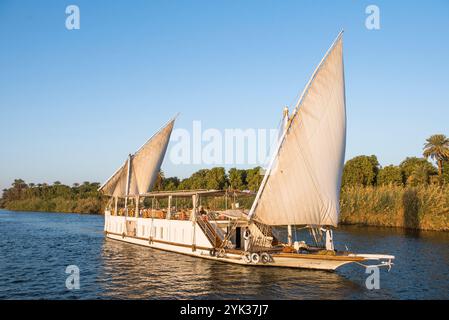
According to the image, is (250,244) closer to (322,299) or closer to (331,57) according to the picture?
(322,299)

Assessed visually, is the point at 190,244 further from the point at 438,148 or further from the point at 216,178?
the point at 216,178

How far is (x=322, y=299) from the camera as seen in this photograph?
22156mm

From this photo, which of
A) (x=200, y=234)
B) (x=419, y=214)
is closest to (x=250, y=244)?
(x=200, y=234)

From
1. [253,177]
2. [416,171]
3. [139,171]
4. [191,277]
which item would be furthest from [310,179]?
[253,177]

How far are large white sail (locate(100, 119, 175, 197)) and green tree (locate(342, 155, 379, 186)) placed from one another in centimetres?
6298

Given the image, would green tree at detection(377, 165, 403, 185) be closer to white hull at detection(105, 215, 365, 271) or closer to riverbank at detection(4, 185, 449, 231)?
riverbank at detection(4, 185, 449, 231)

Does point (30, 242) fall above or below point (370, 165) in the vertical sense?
below

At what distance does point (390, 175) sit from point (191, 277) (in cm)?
8321

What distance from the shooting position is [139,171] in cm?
5278

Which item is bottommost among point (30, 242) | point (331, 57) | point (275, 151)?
point (30, 242)

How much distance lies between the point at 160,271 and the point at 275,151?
41.0 feet

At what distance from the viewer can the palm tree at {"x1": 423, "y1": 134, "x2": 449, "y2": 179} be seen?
92.2 meters

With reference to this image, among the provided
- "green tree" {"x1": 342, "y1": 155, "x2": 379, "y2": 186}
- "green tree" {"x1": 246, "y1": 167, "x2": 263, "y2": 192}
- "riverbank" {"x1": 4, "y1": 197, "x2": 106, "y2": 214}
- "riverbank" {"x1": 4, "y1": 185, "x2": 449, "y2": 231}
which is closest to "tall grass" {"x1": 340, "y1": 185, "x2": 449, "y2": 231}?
"riverbank" {"x1": 4, "y1": 185, "x2": 449, "y2": 231}
